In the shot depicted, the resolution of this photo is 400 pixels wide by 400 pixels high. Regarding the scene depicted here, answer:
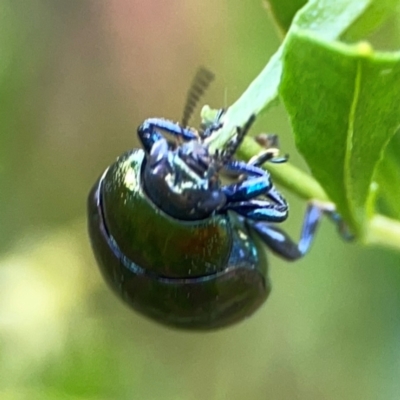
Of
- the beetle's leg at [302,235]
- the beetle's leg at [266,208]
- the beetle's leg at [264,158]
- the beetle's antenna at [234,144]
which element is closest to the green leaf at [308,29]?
the beetle's antenna at [234,144]

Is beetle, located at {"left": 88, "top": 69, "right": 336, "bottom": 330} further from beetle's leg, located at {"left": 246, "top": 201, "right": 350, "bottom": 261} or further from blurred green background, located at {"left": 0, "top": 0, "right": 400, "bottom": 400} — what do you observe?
blurred green background, located at {"left": 0, "top": 0, "right": 400, "bottom": 400}

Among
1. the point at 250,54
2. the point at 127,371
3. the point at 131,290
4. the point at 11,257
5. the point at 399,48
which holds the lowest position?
the point at 127,371

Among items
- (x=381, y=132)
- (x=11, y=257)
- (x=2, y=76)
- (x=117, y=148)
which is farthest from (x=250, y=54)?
(x=381, y=132)

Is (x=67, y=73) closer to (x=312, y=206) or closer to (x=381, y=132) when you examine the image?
(x=312, y=206)

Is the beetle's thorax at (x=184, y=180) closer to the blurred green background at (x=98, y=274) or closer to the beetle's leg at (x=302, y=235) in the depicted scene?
the beetle's leg at (x=302, y=235)

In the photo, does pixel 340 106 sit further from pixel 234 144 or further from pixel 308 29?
pixel 234 144

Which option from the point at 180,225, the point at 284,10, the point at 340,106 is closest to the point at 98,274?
the point at 180,225
